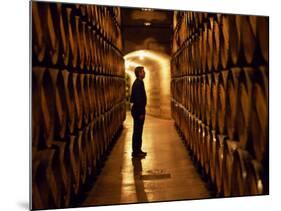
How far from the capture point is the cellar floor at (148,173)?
2.82 metres

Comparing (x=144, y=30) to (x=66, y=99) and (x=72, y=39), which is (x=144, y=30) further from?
(x=66, y=99)

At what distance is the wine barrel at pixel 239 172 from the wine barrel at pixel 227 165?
0.9 inches

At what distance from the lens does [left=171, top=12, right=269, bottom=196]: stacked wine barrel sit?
9.61 ft

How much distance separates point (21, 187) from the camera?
2.67m

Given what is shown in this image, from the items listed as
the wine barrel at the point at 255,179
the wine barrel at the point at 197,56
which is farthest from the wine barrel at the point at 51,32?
the wine barrel at the point at 255,179

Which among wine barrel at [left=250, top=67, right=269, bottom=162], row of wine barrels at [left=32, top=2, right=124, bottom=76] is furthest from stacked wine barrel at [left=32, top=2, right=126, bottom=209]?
wine barrel at [left=250, top=67, right=269, bottom=162]

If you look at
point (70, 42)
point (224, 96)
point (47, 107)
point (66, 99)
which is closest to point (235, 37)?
point (224, 96)

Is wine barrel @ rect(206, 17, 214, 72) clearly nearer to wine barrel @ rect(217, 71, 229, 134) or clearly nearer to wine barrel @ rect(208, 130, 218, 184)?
wine barrel @ rect(217, 71, 229, 134)

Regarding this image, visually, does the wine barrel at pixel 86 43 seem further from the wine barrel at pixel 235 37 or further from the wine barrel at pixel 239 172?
the wine barrel at pixel 239 172

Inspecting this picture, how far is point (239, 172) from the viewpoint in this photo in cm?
296

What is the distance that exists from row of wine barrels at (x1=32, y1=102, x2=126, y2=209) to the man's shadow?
0.25m

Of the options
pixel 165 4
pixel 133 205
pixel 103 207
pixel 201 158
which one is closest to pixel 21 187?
pixel 103 207
